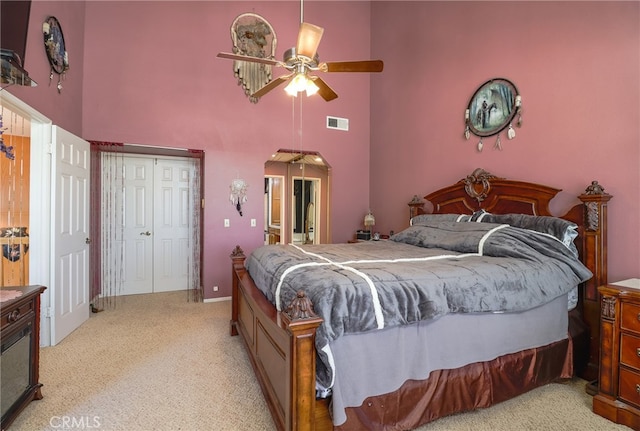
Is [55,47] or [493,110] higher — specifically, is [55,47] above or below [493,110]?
above

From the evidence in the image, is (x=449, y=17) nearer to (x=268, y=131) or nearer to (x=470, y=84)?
(x=470, y=84)

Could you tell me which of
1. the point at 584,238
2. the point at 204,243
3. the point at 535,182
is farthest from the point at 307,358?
→ the point at 204,243

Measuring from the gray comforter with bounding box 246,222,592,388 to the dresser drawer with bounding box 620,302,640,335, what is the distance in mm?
325

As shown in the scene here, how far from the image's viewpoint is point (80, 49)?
3641 millimetres

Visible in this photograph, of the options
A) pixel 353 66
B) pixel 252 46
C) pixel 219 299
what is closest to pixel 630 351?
pixel 353 66

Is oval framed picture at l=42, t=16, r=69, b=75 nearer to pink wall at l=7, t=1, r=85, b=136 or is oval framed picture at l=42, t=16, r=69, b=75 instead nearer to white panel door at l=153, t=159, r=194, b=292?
pink wall at l=7, t=1, r=85, b=136

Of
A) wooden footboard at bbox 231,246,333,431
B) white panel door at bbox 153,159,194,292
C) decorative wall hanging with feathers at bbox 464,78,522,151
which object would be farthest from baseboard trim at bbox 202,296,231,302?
decorative wall hanging with feathers at bbox 464,78,522,151

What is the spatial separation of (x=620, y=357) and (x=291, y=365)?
6.60ft

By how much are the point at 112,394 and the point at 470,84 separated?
436 centimetres

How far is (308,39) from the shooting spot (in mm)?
2219

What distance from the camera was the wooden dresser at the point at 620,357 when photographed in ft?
5.90

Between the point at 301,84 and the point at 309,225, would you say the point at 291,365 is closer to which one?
the point at 301,84

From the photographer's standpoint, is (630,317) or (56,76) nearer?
(630,317)

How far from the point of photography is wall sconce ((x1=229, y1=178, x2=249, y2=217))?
4.43m
